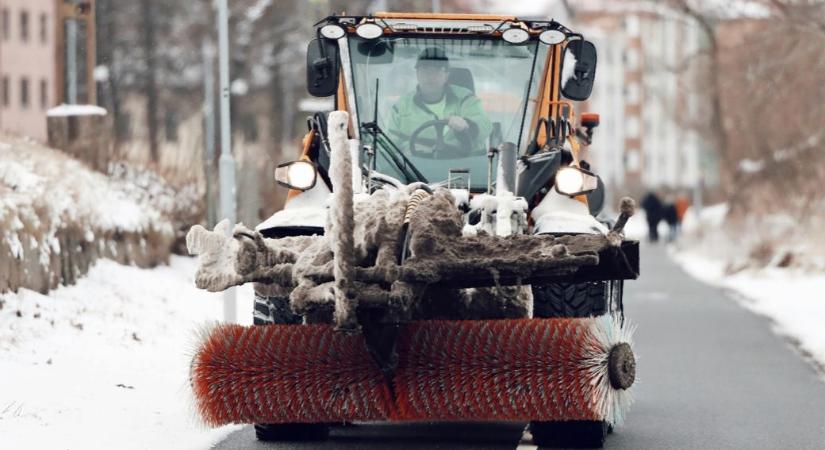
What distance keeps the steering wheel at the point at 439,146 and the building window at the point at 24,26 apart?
6389cm

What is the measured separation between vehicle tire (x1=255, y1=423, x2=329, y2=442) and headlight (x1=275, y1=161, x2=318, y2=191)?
1437 mm

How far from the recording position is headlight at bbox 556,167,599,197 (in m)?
11.0

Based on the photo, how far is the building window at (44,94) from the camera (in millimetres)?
75750

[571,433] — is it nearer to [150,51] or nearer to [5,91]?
[150,51]

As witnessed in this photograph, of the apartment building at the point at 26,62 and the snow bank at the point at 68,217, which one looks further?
the apartment building at the point at 26,62

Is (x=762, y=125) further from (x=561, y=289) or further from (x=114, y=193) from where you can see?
(x=561, y=289)

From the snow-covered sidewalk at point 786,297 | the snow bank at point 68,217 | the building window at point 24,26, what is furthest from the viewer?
the building window at point 24,26

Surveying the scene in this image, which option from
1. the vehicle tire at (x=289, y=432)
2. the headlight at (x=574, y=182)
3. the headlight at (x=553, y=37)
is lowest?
the vehicle tire at (x=289, y=432)

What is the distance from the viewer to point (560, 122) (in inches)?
471

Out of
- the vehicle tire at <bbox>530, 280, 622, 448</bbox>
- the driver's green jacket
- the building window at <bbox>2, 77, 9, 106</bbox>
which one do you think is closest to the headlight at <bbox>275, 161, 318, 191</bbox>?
the driver's green jacket

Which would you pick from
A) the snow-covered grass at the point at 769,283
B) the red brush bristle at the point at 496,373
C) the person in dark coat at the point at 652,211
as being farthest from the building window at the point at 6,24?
the red brush bristle at the point at 496,373

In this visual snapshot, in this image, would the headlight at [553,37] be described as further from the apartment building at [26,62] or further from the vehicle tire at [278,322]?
the apartment building at [26,62]

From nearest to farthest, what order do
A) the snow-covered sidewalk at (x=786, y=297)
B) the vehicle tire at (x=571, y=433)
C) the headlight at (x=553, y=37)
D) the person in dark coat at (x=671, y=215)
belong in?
the vehicle tire at (x=571, y=433), the headlight at (x=553, y=37), the snow-covered sidewalk at (x=786, y=297), the person in dark coat at (x=671, y=215)

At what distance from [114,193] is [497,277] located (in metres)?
13.2
